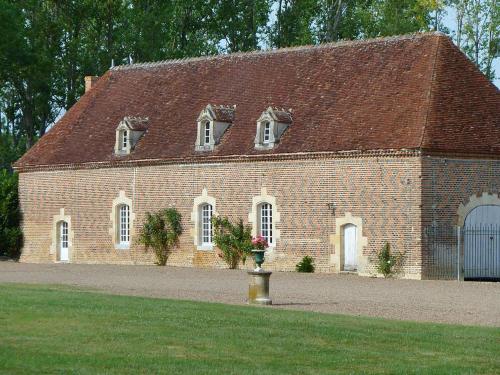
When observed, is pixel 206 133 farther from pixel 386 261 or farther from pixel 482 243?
pixel 482 243

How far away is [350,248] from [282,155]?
3.58 m

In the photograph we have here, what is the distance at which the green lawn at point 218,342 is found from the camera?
15594mm

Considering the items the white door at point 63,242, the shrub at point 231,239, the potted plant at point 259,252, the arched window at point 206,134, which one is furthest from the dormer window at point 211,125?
the potted plant at point 259,252

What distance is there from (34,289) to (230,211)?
15.0m

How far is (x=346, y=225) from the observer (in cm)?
3750

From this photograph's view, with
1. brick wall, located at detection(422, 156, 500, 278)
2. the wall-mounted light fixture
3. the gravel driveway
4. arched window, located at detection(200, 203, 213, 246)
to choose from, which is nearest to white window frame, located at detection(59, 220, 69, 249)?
the gravel driveway

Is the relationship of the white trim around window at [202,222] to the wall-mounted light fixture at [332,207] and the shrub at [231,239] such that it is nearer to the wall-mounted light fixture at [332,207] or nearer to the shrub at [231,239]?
the shrub at [231,239]

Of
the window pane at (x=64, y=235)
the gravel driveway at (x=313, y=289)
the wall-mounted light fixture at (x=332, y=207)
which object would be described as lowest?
the gravel driveway at (x=313, y=289)

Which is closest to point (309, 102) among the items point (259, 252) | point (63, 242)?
point (63, 242)

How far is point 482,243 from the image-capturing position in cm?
3678

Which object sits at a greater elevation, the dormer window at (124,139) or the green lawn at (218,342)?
the dormer window at (124,139)

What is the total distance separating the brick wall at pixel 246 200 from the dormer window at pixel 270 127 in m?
0.63

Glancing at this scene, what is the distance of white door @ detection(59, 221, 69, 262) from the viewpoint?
151 feet

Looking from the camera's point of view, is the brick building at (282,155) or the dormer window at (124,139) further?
the dormer window at (124,139)
